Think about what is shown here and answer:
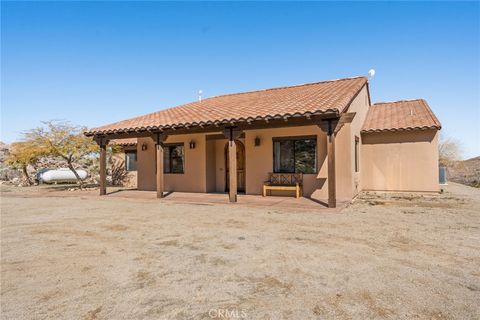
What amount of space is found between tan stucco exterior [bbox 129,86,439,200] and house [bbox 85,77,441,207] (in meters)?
0.03

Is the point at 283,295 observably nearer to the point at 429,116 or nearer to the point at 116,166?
the point at 429,116

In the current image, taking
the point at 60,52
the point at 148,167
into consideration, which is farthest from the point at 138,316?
the point at 60,52

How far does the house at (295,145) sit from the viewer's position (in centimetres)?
899

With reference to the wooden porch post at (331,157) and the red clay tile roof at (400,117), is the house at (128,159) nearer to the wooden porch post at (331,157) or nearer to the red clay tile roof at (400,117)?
the wooden porch post at (331,157)

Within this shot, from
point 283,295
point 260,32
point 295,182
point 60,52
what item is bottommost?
point 283,295

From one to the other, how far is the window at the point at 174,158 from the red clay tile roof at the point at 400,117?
8311mm

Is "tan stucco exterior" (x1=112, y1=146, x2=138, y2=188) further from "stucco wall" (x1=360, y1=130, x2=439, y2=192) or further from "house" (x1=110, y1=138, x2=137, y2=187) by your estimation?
"stucco wall" (x1=360, y1=130, x2=439, y2=192)

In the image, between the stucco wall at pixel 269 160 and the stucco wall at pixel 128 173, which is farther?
the stucco wall at pixel 128 173

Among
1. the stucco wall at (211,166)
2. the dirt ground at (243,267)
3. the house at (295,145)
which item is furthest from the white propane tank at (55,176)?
the dirt ground at (243,267)

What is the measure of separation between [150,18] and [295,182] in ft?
32.4

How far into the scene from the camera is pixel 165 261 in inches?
153

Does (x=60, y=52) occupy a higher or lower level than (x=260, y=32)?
lower

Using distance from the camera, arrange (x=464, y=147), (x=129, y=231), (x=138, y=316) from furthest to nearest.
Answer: (x=464, y=147) → (x=129, y=231) → (x=138, y=316)

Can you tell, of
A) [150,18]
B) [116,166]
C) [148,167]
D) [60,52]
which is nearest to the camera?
[60,52]
